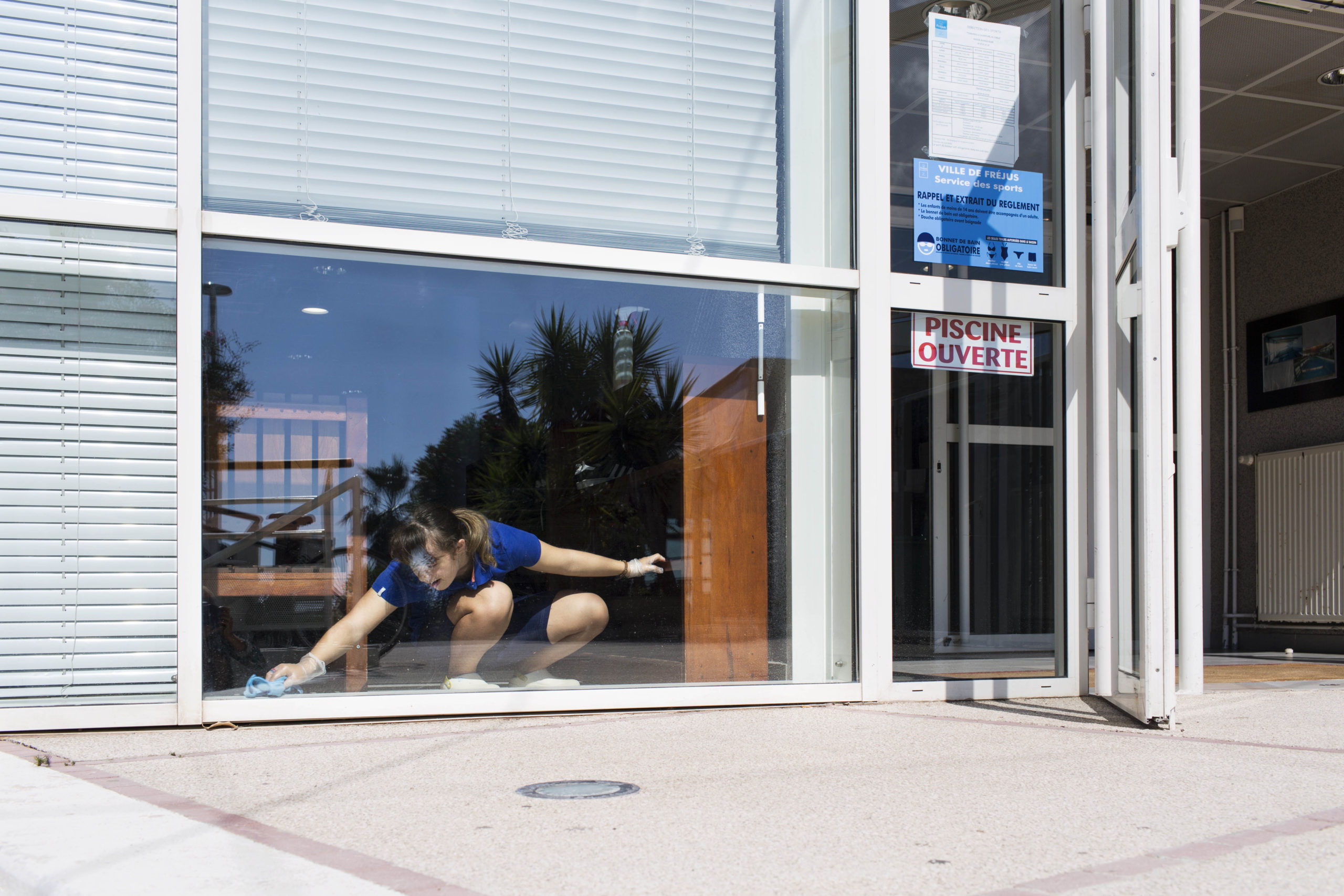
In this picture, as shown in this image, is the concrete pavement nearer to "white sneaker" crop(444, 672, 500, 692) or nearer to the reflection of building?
"white sneaker" crop(444, 672, 500, 692)

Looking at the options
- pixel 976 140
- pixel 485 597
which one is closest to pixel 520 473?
pixel 485 597

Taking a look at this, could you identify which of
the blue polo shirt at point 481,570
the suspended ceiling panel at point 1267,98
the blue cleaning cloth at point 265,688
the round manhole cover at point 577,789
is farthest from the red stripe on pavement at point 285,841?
the suspended ceiling panel at point 1267,98

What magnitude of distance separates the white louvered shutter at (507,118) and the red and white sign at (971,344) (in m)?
0.83

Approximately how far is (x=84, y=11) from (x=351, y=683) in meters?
2.76

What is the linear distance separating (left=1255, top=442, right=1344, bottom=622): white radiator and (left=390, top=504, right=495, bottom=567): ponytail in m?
7.94

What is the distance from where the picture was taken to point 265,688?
4270mm

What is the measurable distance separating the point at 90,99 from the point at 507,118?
1.59 metres

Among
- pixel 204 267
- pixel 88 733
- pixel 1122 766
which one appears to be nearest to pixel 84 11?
pixel 204 267

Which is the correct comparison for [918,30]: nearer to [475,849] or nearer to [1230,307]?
[475,849]

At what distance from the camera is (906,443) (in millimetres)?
5035

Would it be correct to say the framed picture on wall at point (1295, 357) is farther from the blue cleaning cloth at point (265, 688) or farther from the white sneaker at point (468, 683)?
the blue cleaning cloth at point (265, 688)

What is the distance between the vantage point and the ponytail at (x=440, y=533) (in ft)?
14.7

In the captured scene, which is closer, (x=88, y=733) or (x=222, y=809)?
(x=222, y=809)

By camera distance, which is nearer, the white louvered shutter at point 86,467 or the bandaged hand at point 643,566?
the white louvered shutter at point 86,467
